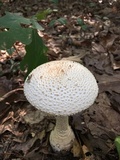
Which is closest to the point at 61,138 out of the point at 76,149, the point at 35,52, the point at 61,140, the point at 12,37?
the point at 61,140

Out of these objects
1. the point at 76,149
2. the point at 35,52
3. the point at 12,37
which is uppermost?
the point at 12,37

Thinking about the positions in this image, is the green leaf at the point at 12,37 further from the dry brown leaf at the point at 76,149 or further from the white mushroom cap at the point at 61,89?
the dry brown leaf at the point at 76,149

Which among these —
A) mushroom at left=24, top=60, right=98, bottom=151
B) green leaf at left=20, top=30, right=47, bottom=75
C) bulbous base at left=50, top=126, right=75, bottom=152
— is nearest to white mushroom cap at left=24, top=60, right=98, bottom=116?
mushroom at left=24, top=60, right=98, bottom=151

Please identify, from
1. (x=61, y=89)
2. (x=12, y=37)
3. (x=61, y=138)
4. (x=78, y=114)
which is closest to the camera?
(x=61, y=89)

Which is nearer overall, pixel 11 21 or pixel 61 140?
pixel 11 21

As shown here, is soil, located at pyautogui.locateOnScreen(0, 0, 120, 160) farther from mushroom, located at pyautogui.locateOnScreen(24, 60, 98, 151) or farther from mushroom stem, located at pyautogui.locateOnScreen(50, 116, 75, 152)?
mushroom, located at pyautogui.locateOnScreen(24, 60, 98, 151)

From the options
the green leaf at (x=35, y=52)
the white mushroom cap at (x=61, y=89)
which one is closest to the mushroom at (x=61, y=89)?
the white mushroom cap at (x=61, y=89)

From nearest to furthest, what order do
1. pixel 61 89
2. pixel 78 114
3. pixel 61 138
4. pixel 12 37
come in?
pixel 61 89 → pixel 12 37 → pixel 61 138 → pixel 78 114

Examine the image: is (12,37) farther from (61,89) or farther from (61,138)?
(61,138)
